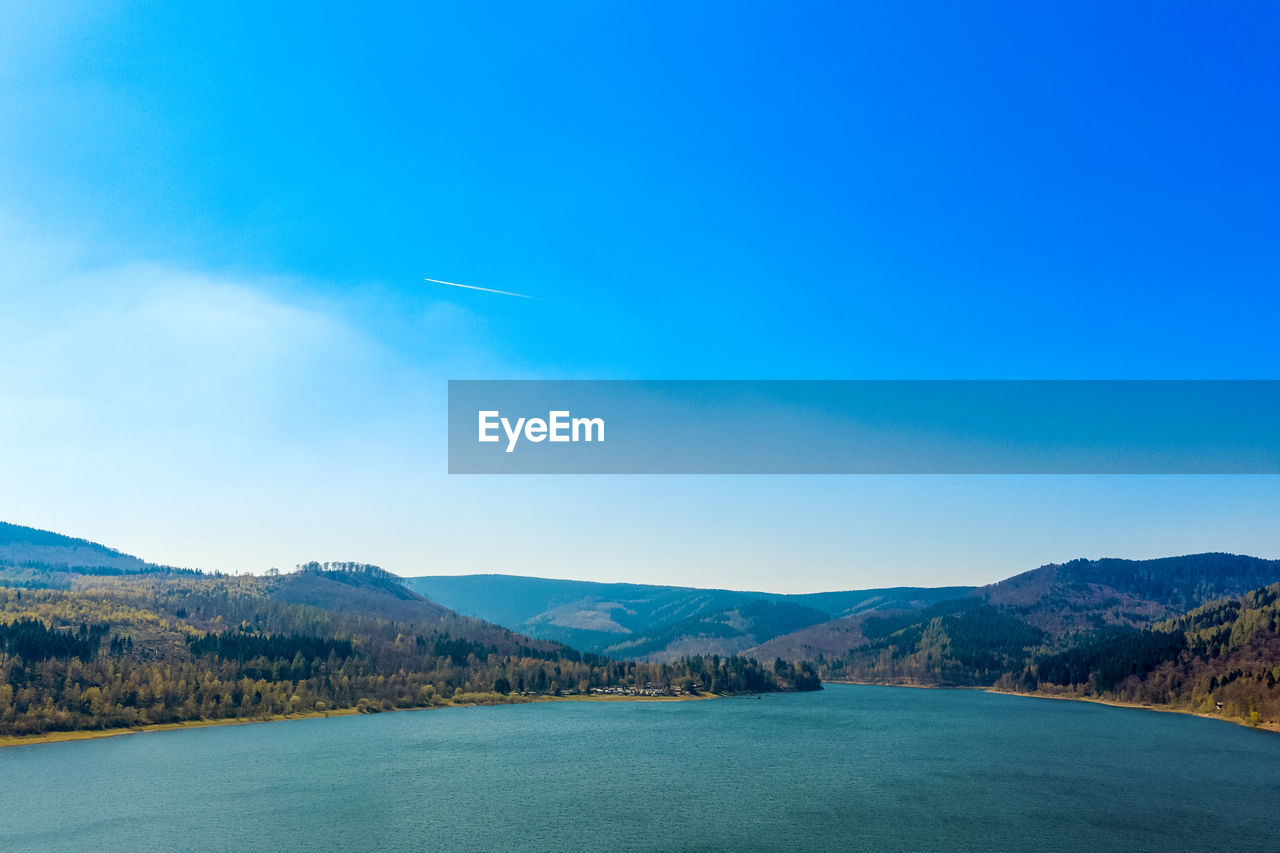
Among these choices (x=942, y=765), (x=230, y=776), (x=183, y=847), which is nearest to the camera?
(x=183, y=847)

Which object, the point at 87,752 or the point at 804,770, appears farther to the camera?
the point at 87,752

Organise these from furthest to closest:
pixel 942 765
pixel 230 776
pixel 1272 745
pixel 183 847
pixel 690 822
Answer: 1. pixel 1272 745
2. pixel 942 765
3. pixel 230 776
4. pixel 690 822
5. pixel 183 847

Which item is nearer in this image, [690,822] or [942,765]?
[690,822]

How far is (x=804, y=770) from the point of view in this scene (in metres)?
136

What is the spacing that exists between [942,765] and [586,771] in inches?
2452

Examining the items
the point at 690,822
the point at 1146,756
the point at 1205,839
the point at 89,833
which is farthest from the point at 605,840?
the point at 1146,756

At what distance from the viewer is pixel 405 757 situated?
151m

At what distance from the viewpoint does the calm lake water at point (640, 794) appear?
290ft

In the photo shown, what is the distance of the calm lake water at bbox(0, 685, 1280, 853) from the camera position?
88.5 meters

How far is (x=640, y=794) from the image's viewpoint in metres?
113

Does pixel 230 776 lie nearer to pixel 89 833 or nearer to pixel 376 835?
pixel 89 833

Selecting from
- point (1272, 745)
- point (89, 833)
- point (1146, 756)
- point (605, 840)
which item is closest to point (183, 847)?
point (89, 833)

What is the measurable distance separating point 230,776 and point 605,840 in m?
73.9

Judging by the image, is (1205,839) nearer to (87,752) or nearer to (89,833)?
(89,833)
